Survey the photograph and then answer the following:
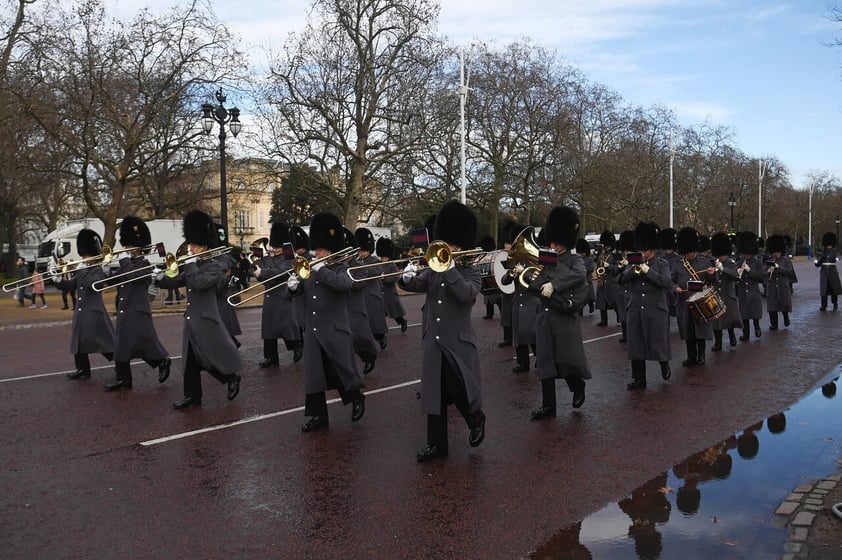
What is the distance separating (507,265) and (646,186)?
4317 centimetres

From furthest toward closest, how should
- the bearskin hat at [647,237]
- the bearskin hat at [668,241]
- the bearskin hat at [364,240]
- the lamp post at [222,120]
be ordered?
1. the lamp post at [222,120]
2. the bearskin hat at [364,240]
3. the bearskin hat at [668,241]
4. the bearskin hat at [647,237]

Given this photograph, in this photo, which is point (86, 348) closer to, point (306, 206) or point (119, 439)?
point (119, 439)

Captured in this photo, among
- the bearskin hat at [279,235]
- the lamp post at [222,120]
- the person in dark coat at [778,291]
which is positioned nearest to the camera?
the bearskin hat at [279,235]

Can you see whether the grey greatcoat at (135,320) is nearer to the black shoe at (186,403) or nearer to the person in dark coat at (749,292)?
the black shoe at (186,403)

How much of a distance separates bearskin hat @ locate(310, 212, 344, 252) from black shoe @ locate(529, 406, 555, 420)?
2650mm

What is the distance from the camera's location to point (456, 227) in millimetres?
6613

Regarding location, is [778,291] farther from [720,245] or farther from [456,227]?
[456,227]

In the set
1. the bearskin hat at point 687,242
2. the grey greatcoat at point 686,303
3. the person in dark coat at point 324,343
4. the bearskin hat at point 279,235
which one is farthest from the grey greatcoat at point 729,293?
the person in dark coat at point 324,343

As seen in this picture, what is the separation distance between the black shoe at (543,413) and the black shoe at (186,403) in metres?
3.72

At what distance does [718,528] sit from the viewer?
4.84m

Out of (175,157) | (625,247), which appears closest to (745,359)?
(625,247)

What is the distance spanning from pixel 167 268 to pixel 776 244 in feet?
48.8

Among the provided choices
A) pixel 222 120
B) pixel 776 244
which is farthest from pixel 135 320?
pixel 776 244

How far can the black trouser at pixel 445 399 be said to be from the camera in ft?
20.6
